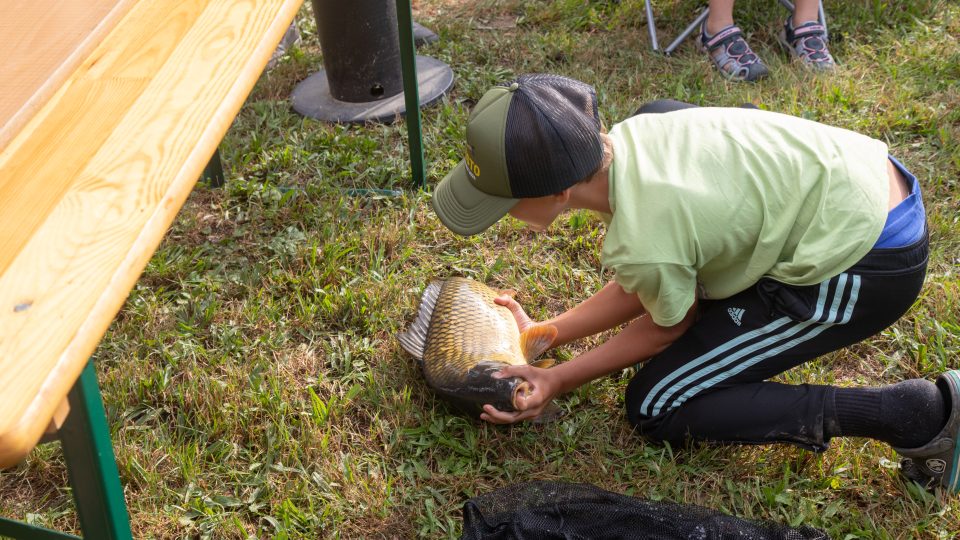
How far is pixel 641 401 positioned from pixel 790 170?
777mm

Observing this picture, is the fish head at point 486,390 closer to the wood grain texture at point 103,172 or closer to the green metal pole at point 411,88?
the wood grain texture at point 103,172

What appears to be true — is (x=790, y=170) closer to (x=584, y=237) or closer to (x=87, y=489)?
(x=584, y=237)

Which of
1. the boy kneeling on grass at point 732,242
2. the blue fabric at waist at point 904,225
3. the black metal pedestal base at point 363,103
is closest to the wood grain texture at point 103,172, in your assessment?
the boy kneeling on grass at point 732,242

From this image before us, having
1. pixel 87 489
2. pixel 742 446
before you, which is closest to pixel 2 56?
pixel 87 489

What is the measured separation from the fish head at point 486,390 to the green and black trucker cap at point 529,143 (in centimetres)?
58

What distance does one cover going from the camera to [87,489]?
158cm

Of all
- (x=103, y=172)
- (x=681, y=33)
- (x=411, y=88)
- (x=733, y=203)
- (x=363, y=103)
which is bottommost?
(x=681, y=33)

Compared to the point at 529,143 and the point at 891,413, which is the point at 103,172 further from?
the point at 891,413

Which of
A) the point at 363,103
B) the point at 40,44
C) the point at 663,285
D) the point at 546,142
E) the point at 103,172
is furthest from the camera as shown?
the point at 363,103

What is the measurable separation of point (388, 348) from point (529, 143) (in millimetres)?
1169

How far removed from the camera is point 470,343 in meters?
2.73

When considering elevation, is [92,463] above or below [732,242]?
above

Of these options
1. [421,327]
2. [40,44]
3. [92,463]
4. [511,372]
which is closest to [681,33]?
[421,327]

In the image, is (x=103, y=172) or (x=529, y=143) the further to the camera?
(x=529, y=143)
